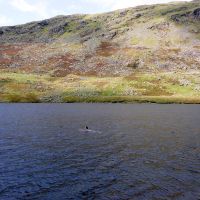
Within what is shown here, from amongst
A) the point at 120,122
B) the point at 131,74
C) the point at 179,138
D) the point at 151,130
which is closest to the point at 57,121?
the point at 120,122

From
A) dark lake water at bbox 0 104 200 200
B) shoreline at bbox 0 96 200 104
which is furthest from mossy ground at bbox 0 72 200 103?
dark lake water at bbox 0 104 200 200

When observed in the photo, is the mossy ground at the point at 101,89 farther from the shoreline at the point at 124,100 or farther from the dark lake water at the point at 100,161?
the dark lake water at the point at 100,161

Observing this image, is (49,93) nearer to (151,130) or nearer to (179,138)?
(151,130)

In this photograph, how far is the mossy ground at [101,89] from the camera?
132 metres

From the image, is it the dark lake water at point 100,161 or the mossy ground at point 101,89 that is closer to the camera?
the dark lake water at point 100,161

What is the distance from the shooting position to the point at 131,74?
6496 inches

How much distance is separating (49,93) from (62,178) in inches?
4128

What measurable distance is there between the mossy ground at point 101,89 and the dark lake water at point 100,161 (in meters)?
56.0

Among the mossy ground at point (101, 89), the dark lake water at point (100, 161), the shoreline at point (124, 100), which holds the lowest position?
the dark lake water at point (100, 161)

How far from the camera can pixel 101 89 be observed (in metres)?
141

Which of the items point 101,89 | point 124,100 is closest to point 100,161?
point 124,100

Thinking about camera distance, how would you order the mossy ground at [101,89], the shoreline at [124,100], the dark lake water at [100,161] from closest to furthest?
1. the dark lake water at [100,161]
2. the shoreline at [124,100]
3. the mossy ground at [101,89]

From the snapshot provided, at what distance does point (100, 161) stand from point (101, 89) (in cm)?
10005

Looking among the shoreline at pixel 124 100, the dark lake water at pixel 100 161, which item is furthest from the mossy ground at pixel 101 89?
the dark lake water at pixel 100 161
